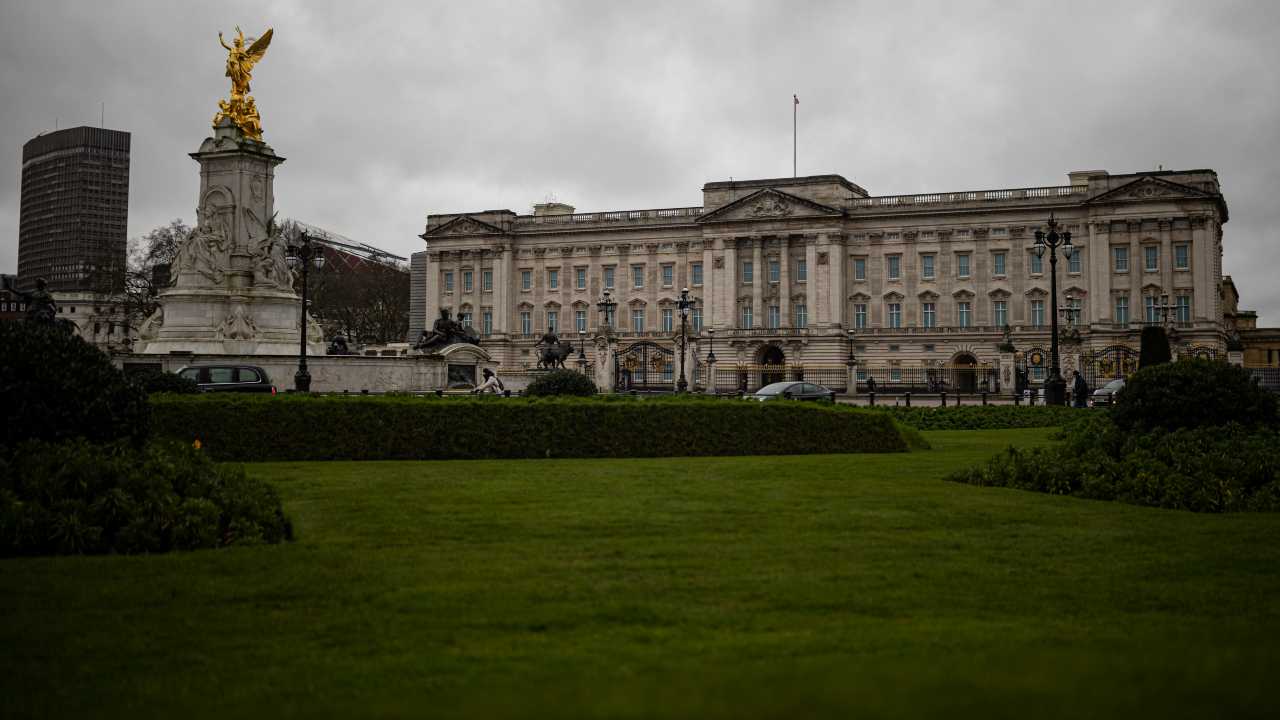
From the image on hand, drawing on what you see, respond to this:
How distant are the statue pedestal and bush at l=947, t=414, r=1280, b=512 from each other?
26.7 metres

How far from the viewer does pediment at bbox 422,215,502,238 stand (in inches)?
3720

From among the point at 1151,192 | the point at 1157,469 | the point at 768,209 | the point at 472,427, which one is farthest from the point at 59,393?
the point at 1151,192

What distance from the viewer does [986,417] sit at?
30.6m

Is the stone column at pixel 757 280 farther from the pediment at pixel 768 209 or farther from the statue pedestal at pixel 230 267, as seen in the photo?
the statue pedestal at pixel 230 267

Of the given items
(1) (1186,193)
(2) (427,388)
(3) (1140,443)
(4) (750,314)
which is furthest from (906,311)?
(3) (1140,443)

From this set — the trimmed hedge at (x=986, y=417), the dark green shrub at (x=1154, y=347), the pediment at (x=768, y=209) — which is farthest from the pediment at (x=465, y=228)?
the dark green shrub at (x=1154, y=347)

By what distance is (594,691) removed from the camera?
14.6ft

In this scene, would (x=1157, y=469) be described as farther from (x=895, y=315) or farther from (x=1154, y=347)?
(x=895, y=315)

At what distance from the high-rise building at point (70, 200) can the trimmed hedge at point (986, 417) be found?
14595cm

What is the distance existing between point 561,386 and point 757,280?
6762 centimetres

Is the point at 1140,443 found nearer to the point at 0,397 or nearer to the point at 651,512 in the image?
the point at 651,512

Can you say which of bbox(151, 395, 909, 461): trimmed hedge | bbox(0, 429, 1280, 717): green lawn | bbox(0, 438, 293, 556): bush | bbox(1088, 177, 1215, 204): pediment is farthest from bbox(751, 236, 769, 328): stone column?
bbox(0, 438, 293, 556): bush

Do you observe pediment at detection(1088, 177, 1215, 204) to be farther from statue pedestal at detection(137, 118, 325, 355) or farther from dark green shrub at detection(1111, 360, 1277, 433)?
dark green shrub at detection(1111, 360, 1277, 433)

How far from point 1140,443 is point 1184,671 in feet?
33.9
